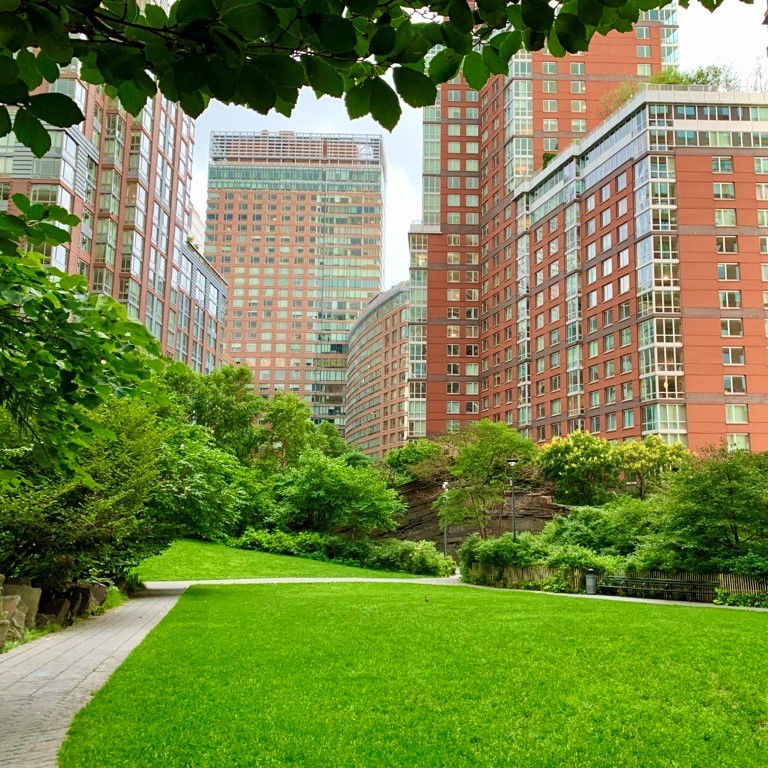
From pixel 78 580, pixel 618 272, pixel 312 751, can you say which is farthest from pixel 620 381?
pixel 312 751

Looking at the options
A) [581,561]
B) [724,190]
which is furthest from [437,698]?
[724,190]

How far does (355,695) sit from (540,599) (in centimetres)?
1629

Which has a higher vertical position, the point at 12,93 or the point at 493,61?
the point at 493,61

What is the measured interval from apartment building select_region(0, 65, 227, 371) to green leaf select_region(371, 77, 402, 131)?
1975 inches

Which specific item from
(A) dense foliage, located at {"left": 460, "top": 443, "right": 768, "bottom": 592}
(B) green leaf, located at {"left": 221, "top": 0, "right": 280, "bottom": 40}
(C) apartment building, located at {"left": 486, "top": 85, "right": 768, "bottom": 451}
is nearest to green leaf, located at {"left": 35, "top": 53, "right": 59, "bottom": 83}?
(B) green leaf, located at {"left": 221, "top": 0, "right": 280, "bottom": 40}

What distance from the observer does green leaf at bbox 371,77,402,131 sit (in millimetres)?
2674

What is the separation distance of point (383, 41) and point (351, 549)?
4724 cm

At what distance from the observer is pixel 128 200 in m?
69.4

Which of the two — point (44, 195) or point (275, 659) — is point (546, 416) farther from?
point (275, 659)

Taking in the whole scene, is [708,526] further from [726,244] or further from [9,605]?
[726,244]

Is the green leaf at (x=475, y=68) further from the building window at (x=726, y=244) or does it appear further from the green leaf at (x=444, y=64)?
the building window at (x=726, y=244)

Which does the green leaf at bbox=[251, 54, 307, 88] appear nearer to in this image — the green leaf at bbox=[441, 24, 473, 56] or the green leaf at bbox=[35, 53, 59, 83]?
the green leaf at bbox=[441, 24, 473, 56]

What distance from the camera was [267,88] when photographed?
2584mm

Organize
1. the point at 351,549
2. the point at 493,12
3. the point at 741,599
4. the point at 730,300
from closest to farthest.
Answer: the point at 493,12
the point at 741,599
the point at 351,549
the point at 730,300
